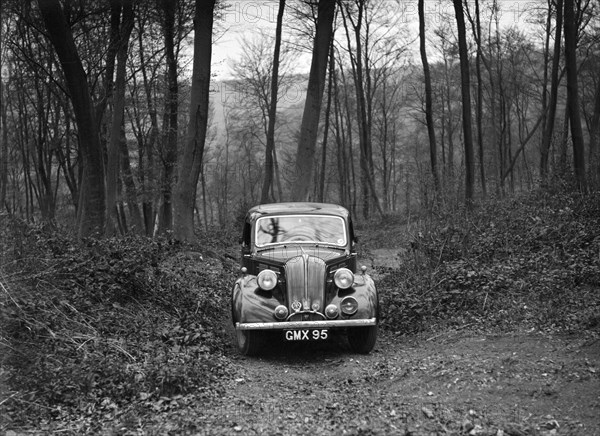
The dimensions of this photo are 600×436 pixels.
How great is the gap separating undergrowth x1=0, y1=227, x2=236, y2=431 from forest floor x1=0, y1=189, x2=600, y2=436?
2 cm

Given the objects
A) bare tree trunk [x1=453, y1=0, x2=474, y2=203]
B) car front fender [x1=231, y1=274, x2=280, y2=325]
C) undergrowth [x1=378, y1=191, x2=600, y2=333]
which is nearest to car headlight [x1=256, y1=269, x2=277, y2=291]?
car front fender [x1=231, y1=274, x2=280, y2=325]

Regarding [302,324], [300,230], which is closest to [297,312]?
[302,324]

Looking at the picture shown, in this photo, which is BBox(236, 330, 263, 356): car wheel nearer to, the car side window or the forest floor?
the forest floor

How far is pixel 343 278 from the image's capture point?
760cm

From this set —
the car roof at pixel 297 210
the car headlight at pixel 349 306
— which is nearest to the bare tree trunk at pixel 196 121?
the car roof at pixel 297 210

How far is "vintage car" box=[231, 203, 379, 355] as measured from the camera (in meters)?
7.18

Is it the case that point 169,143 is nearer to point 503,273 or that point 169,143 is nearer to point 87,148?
point 87,148

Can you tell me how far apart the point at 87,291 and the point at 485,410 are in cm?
511

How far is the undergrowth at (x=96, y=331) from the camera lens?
5.18 metres

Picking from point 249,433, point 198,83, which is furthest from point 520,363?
point 198,83

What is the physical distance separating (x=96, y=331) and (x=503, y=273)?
20.2ft

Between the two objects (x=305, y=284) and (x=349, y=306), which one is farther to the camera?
(x=305, y=284)

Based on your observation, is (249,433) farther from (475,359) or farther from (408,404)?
(475,359)

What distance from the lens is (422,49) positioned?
23.0 metres
